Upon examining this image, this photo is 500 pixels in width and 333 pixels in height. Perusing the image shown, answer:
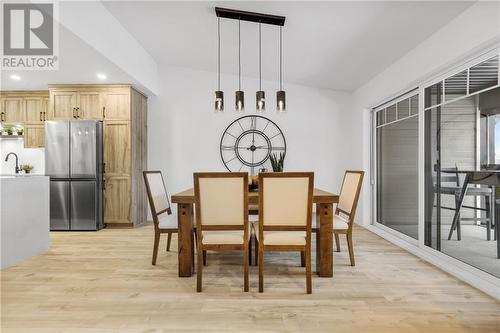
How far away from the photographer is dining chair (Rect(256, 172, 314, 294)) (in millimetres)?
2201

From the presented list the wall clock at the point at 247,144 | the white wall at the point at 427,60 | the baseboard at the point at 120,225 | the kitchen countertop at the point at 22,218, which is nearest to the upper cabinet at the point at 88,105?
the kitchen countertop at the point at 22,218

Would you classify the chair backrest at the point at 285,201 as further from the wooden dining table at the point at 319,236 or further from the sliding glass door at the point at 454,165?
the sliding glass door at the point at 454,165

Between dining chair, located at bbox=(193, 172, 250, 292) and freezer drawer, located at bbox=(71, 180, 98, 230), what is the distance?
2999 millimetres

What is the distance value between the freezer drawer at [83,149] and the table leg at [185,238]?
105 inches

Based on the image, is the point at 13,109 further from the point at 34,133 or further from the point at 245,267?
the point at 245,267

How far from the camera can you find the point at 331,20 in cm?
295

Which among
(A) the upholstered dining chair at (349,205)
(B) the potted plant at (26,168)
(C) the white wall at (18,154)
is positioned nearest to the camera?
(A) the upholstered dining chair at (349,205)

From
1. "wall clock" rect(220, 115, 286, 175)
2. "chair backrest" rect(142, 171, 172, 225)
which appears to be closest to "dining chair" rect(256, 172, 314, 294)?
"chair backrest" rect(142, 171, 172, 225)

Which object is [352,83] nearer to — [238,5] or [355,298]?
[238,5]

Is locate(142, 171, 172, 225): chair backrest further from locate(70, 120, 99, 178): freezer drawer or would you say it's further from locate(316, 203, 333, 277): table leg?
locate(70, 120, 99, 178): freezer drawer

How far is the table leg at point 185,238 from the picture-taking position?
256 cm

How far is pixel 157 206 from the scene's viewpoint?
3201 millimetres

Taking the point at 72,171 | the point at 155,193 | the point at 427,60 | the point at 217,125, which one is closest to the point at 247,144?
the point at 217,125

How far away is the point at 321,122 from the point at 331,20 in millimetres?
Result: 2473
